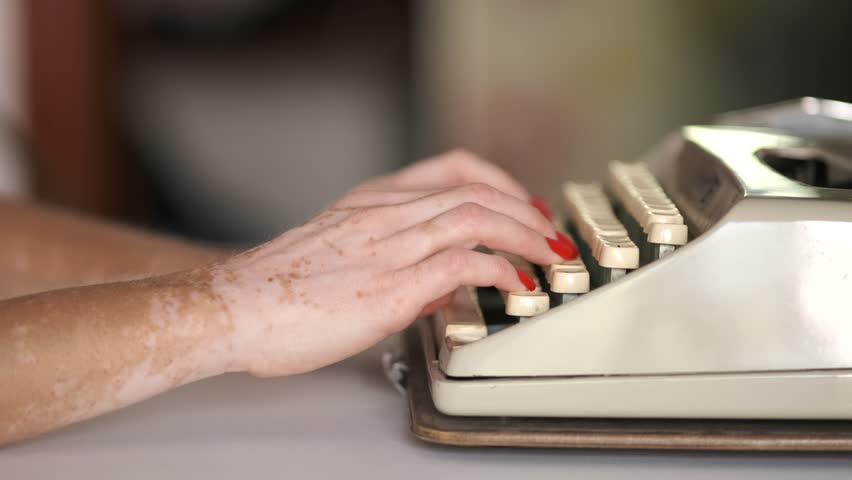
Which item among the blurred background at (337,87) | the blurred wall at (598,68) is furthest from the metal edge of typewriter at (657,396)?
the blurred wall at (598,68)

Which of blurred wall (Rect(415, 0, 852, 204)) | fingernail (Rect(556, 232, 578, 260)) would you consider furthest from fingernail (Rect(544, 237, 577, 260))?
blurred wall (Rect(415, 0, 852, 204))

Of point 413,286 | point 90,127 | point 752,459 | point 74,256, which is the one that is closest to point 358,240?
point 413,286

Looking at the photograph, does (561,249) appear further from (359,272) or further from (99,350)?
(99,350)

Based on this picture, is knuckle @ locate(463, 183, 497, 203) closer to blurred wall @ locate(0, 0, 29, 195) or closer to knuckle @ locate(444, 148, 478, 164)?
knuckle @ locate(444, 148, 478, 164)

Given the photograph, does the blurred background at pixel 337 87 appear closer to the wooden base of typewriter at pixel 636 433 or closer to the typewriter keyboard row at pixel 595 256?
the typewriter keyboard row at pixel 595 256

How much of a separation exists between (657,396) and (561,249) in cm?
17

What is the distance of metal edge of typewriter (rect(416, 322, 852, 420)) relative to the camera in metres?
0.81

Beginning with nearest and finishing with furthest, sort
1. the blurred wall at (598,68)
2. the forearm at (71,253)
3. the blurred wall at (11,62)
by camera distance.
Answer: the forearm at (71,253) < the blurred wall at (598,68) < the blurred wall at (11,62)

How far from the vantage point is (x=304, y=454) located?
82 cm

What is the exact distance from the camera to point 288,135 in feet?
12.6

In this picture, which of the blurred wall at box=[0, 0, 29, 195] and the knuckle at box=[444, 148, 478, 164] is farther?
the blurred wall at box=[0, 0, 29, 195]

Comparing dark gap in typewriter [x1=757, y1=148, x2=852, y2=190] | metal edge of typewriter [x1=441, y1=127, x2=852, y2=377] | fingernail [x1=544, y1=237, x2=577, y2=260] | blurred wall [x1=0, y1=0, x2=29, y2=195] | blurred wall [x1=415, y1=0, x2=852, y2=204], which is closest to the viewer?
metal edge of typewriter [x1=441, y1=127, x2=852, y2=377]

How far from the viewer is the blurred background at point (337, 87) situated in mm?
2838

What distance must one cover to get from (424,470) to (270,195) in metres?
3.11
